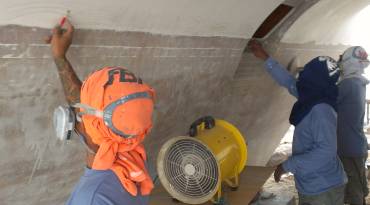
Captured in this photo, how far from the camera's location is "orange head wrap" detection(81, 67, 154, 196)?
5.65ft

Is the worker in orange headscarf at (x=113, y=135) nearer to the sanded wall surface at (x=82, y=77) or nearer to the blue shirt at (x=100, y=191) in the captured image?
the blue shirt at (x=100, y=191)

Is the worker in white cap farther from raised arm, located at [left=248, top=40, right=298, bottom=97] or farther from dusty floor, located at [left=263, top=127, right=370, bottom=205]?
raised arm, located at [left=248, top=40, right=298, bottom=97]

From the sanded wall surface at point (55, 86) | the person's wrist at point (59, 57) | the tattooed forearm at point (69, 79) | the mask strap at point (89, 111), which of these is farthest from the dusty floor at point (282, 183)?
the mask strap at point (89, 111)

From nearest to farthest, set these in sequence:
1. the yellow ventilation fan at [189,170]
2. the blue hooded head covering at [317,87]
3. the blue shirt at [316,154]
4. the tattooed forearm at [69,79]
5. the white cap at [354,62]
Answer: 1. the tattooed forearm at [69,79]
2. the yellow ventilation fan at [189,170]
3. the blue shirt at [316,154]
4. the blue hooded head covering at [317,87]
5. the white cap at [354,62]

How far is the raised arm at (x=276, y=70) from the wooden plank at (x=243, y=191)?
2.67 ft

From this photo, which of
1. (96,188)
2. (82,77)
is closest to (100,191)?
(96,188)

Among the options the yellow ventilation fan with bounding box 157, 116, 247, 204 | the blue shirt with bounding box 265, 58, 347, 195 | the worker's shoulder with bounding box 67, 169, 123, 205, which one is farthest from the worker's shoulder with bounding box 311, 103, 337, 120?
the worker's shoulder with bounding box 67, 169, 123, 205

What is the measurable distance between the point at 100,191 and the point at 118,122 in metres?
0.27

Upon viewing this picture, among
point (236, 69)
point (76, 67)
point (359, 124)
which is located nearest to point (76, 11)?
point (76, 67)

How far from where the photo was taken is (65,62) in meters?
2.36

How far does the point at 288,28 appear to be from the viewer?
4781 mm

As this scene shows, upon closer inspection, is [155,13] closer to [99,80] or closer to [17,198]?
[99,80]

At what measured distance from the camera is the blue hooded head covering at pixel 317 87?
3.41 metres

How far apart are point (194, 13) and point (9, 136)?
4.96ft
